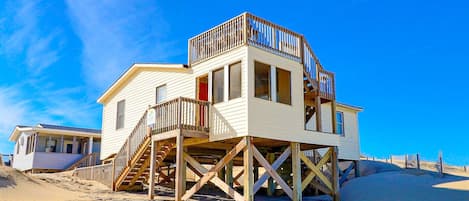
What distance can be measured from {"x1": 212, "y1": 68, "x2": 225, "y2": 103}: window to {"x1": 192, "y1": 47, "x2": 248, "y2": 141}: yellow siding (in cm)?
21

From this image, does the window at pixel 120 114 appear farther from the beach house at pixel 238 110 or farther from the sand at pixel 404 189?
the sand at pixel 404 189

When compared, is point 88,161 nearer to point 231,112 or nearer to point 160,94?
point 160,94

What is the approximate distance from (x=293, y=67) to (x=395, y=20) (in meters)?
20.5

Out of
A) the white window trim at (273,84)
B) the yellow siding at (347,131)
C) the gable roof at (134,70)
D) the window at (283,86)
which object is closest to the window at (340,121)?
the yellow siding at (347,131)

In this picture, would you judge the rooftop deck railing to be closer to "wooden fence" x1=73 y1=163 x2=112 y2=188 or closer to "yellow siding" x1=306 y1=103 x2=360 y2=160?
"wooden fence" x1=73 y1=163 x2=112 y2=188

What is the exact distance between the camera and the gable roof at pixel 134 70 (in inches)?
657

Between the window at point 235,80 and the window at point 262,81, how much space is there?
0.64 m

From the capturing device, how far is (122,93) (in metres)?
21.5

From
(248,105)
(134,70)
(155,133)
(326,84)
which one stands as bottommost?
(155,133)

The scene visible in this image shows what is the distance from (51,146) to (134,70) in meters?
15.4

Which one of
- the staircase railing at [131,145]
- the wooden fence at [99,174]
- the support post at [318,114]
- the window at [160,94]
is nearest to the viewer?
the staircase railing at [131,145]

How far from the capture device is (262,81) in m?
14.6

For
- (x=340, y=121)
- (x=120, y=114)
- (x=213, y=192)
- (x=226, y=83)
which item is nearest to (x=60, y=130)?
(x=120, y=114)

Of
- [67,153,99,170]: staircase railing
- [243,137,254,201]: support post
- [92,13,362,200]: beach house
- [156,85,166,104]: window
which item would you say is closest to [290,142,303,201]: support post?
[92,13,362,200]: beach house
